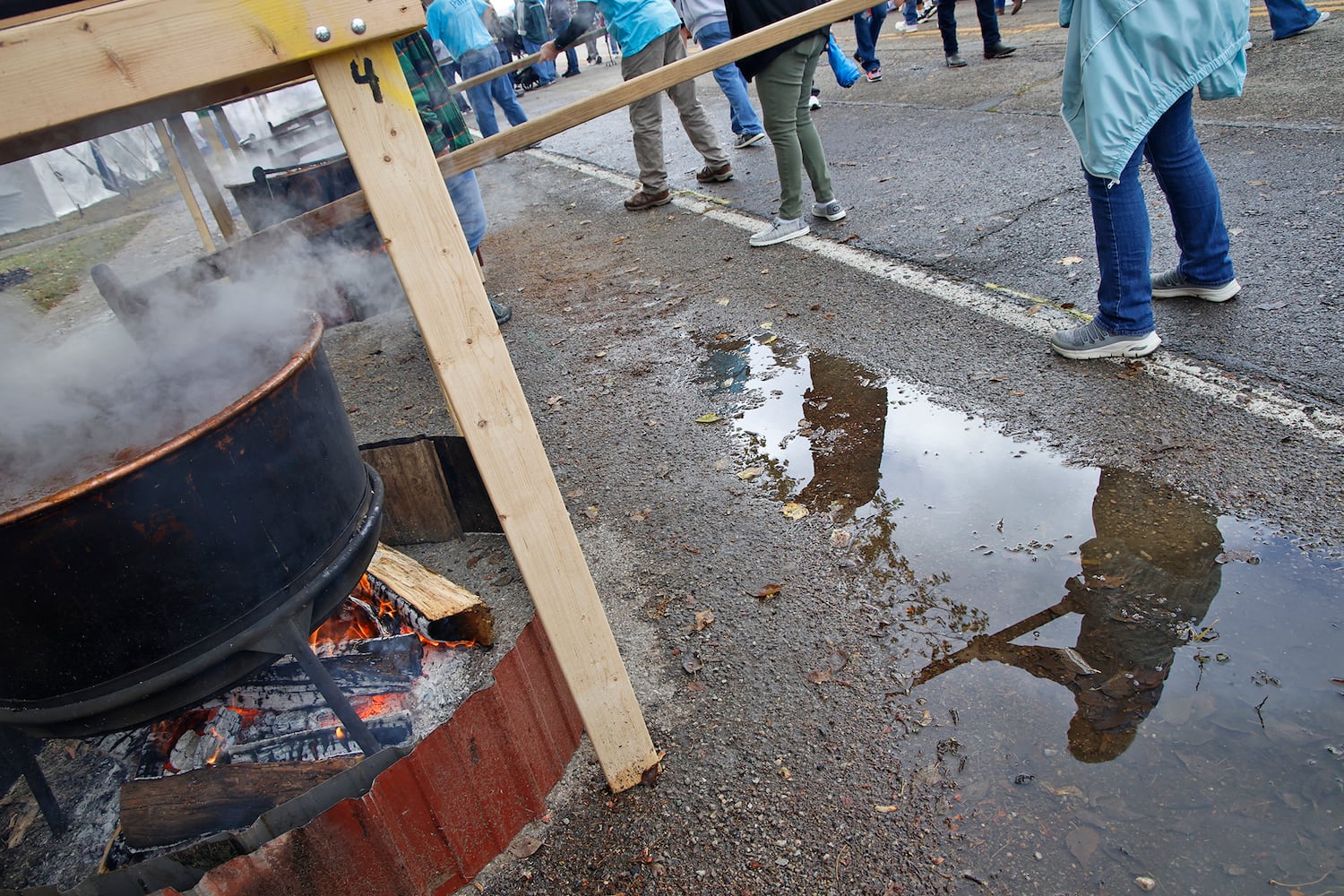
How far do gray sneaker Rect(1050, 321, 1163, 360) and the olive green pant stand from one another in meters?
2.58

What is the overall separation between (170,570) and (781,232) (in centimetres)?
477

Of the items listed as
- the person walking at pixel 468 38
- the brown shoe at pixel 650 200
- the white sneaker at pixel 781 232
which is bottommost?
the white sneaker at pixel 781 232

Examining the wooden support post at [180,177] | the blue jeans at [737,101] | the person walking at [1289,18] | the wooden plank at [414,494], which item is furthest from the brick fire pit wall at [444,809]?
the person walking at [1289,18]

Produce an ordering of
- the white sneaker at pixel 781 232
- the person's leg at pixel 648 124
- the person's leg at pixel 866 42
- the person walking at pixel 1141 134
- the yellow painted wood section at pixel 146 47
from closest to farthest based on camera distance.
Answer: the yellow painted wood section at pixel 146 47
the person walking at pixel 1141 134
the white sneaker at pixel 781 232
the person's leg at pixel 648 124
the person's leg at pixel 866 42

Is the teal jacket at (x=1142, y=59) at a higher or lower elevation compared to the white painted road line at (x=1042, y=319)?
higher

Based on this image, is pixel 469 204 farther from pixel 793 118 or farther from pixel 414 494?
pixel 414 494

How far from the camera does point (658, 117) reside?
288 inches

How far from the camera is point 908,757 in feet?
7.30

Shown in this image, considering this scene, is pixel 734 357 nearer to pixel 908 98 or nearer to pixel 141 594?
pixel 141 594

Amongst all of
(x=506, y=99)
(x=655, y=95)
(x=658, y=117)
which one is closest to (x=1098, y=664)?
(x=655, y=95)

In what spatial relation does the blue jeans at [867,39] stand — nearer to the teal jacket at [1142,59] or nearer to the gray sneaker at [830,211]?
the gray sneaker at [830,211]

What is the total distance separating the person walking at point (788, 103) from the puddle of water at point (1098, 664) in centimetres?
290

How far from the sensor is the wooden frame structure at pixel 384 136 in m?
1.39

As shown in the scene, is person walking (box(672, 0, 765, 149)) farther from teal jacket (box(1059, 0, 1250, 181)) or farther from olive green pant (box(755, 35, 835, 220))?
teal jacket (box(1059, 0, 1250, 181))
